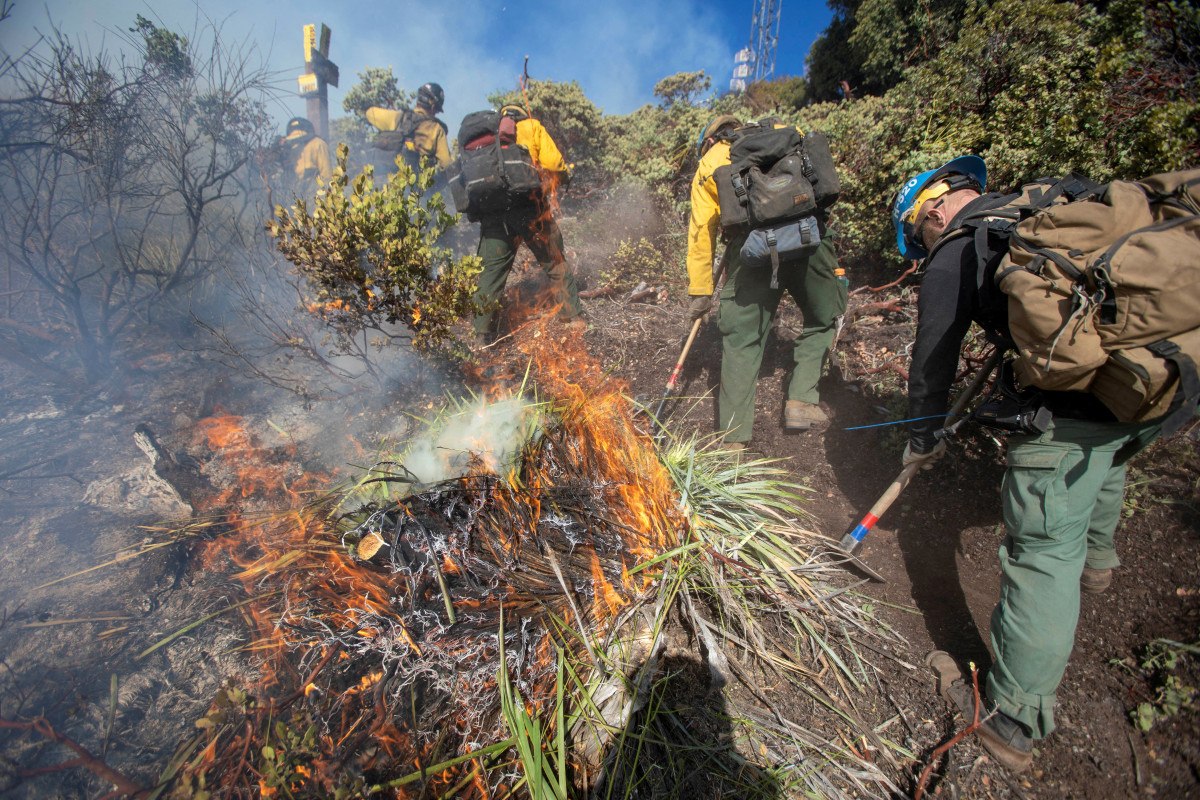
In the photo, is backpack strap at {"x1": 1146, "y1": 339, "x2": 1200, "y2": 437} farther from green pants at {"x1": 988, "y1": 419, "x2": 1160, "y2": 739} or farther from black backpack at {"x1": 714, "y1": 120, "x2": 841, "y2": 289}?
black backpack at {"x1": 714, "y1": 120, "x2": 841, "y2": 289}

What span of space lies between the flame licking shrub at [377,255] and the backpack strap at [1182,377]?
3.56 metres

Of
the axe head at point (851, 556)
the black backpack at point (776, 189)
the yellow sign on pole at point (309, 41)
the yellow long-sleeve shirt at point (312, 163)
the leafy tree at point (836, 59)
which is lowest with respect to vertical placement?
the axe head at point (851, 556)

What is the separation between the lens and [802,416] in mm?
3861

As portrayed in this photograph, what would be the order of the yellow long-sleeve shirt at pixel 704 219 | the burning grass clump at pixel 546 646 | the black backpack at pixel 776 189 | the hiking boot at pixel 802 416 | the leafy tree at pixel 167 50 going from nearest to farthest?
the burning grass clump at pixel 546 646 < the black backpack at pixel 776 189 < the yellow long-sleeve shirt at pixel 704 219 < the hiking boot at pixel 802 416 < the leafy tree at pixel 167 50

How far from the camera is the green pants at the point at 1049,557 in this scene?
1.80m

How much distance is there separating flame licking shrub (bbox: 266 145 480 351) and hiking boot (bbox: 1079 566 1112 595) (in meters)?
4.18

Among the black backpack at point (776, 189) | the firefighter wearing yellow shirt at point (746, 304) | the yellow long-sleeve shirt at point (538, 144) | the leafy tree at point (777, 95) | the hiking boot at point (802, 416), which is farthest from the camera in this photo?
the leafy tree at point (777, 95)

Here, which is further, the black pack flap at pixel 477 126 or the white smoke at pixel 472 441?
the black pack flap at pixel 477 126

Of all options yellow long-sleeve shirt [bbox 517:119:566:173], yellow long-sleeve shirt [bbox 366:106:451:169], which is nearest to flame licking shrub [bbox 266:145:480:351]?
yellow long-sleeve shirt [bbox 517:119:566:173]

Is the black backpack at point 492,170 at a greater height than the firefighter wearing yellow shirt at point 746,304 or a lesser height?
greater

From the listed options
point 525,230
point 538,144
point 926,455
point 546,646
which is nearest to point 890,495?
point 926,455

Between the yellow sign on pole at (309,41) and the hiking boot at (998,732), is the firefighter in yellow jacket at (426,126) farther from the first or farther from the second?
the hiking boot at (998,732)

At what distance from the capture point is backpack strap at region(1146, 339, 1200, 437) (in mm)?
1467

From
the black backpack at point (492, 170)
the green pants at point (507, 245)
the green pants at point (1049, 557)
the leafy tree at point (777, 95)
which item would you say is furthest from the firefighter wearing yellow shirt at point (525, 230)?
the leafy tree at point (777, 95)
